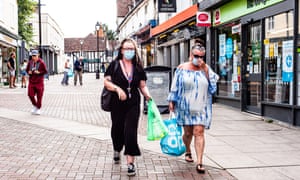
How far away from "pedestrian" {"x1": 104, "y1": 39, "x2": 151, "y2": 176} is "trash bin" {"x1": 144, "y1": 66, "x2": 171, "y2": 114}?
5.73m

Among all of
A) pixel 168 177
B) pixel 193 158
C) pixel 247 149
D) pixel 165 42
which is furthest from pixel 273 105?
pixel 165 42

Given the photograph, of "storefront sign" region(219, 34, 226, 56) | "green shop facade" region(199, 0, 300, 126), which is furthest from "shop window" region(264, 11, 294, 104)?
"storefront sign" region(219, 34, 226, 56)

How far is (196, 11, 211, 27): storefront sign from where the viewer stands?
46.2ft

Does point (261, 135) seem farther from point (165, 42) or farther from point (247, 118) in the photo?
point (165, 42)

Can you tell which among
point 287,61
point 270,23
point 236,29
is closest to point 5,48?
point 236,29

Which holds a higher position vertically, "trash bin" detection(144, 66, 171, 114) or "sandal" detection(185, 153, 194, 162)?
"trash bin" detection(144, 66, 171, 114)

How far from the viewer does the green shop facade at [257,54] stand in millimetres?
8953

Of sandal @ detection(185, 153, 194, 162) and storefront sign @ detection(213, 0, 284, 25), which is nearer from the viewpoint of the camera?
sandal @ detection(185, 153, 194, 162)

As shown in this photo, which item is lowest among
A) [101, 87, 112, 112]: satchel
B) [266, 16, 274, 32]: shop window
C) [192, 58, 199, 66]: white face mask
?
[101, 87, 112, 112]: satchel

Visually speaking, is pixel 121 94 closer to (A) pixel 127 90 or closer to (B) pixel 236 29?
(A) pixel 127 90

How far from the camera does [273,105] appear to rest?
9.69 meters

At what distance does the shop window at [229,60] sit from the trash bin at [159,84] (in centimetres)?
235

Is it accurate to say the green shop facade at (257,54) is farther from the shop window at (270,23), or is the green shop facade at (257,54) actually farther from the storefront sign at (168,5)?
the storefront sign at (168,5)

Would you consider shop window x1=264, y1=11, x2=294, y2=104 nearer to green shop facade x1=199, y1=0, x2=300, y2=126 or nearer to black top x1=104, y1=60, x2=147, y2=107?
green shop facade x1=199, y1=0, x2=300, y2=126
